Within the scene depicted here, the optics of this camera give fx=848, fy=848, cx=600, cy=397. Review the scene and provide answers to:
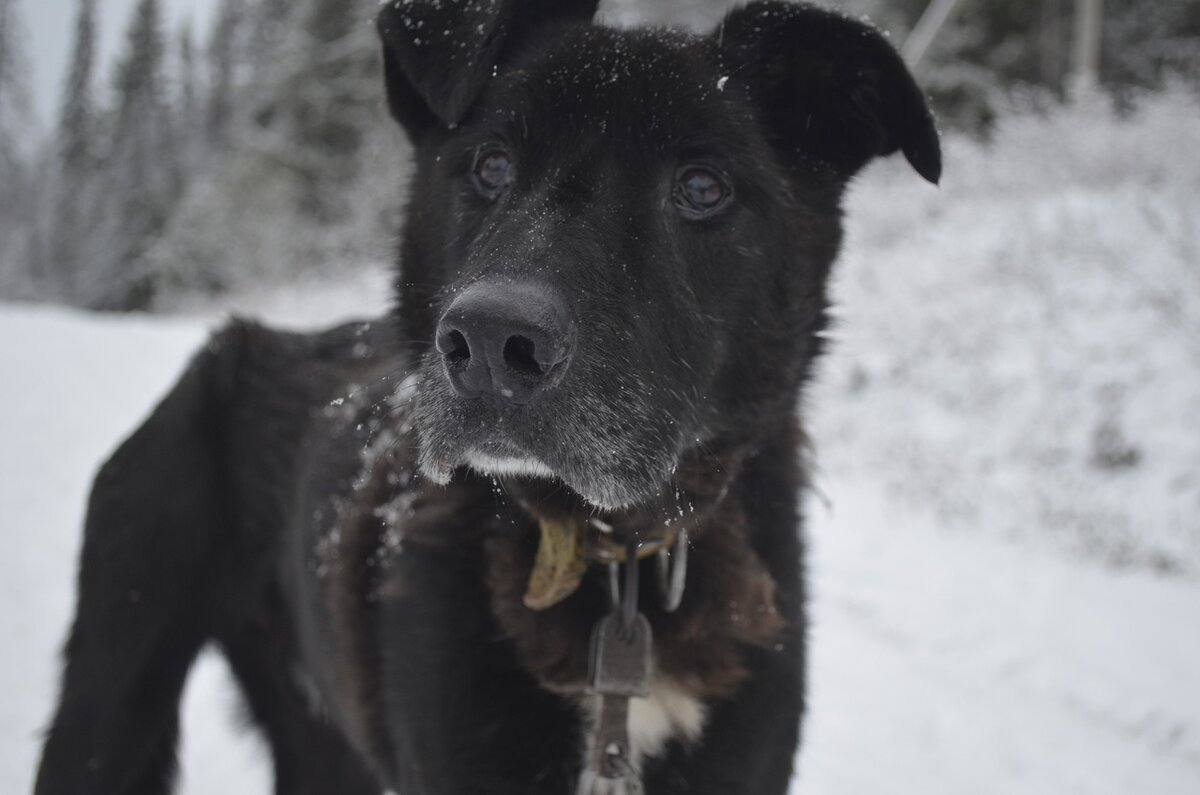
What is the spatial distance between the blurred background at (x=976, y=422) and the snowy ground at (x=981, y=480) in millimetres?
22

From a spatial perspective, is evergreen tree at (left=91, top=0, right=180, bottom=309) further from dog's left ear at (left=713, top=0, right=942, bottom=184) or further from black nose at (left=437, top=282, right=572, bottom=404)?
black nose at (left=437, top=282, right=572, bottom=404)

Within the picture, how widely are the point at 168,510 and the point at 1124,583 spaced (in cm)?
Answer: 497

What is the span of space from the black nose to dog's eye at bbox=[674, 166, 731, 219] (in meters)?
0.63

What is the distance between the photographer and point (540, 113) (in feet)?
6.64

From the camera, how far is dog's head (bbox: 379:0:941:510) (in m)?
1.58

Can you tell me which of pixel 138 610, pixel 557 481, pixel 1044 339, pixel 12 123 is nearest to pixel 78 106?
pixel 12 123

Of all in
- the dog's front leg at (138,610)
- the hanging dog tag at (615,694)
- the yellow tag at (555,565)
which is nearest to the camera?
the hanging dog tag at (615,694)

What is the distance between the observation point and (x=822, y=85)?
7.37 feet

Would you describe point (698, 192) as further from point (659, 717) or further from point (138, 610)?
point (138, 610)

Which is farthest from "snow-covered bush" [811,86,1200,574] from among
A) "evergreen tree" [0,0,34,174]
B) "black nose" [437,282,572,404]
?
"evergreen tree" [0,0,34,174]

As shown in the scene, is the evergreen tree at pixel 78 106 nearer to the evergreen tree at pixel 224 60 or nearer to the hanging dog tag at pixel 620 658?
the evergreen tree at pixel 224 60

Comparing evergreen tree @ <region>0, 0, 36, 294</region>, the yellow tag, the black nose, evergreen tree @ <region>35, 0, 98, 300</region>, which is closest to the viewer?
the black nose

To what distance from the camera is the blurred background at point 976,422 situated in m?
3.74

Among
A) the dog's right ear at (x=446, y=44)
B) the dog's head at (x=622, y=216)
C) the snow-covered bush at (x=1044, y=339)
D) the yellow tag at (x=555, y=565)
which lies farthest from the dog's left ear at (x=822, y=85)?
the snow-covered bush at (x=1044, y=339)
